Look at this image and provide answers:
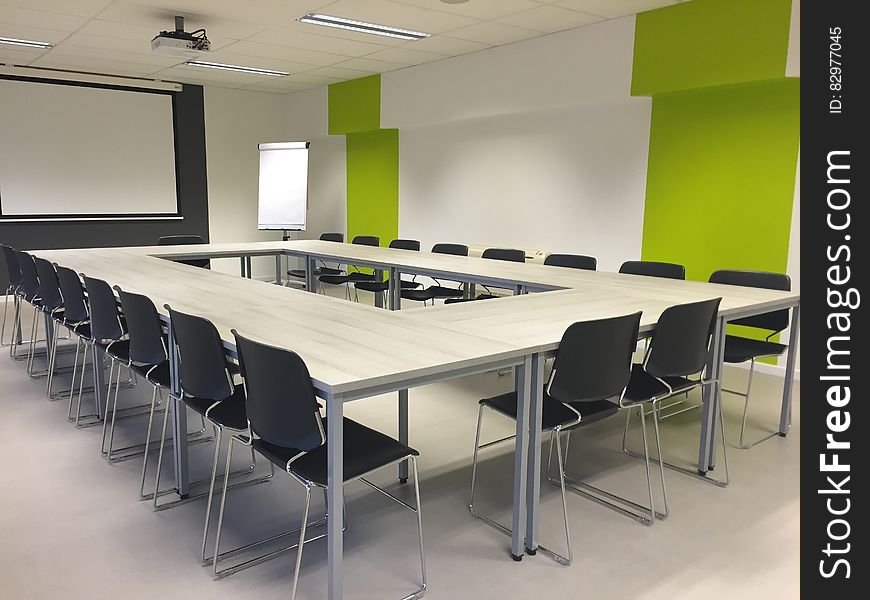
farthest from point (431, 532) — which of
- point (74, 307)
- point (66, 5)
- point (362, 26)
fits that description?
point (66, 5)

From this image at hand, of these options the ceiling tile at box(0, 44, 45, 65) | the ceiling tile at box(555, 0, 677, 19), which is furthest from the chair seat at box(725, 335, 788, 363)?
the ceiling tile at box(0, 44, 45, 65)

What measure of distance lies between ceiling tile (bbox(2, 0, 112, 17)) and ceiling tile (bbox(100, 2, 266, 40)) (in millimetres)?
90

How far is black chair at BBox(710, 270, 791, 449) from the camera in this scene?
3.70 m

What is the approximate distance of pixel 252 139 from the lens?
9.99 meters

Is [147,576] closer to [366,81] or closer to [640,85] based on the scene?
[640,85]

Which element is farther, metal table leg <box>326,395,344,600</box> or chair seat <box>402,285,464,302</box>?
chair seat <box>402,285,464,302</box>

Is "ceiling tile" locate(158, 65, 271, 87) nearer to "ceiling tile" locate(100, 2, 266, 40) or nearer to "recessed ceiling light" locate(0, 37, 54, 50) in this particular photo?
"recessed ceiling light" locate(0, 37, 54, 50)

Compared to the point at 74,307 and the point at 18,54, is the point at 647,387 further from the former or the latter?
the point at 18,54

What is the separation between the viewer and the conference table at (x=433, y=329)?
207cm

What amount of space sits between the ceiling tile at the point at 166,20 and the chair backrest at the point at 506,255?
116 inches

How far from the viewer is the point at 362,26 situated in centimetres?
604

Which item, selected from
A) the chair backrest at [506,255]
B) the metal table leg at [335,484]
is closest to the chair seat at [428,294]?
the chair backrest at [506,255]

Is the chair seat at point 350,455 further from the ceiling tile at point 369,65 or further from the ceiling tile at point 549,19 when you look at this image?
the ceiling tile at point 369,65
